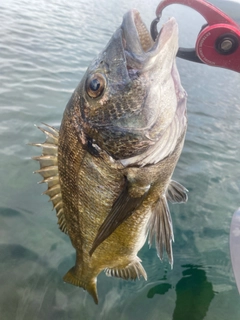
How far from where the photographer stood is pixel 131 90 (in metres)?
1.61

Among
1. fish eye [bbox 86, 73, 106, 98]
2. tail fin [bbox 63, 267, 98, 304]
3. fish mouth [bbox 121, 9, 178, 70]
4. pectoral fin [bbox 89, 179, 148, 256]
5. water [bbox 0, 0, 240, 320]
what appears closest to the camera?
fish mouth [bbox 121, 9, 178, 70]

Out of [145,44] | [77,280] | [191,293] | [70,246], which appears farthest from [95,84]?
[191,293]

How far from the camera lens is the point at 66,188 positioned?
1.98 meters

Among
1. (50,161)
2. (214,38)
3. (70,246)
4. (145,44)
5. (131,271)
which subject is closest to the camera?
(145,44)

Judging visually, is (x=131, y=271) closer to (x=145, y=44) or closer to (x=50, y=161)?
(x=50, y=161)

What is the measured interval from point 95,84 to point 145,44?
1.05 feet

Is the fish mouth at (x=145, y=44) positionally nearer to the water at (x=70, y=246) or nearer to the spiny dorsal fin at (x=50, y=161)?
the spiny dorsal fin at (x=50, y=161)

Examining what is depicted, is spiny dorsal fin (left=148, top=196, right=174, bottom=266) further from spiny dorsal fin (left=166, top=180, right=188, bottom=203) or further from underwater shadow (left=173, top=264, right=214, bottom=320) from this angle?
underwater shadow (left=173, top=264, right=214, bottom=320)

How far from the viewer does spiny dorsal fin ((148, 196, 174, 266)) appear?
2.10 m

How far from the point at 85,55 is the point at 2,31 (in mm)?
2809

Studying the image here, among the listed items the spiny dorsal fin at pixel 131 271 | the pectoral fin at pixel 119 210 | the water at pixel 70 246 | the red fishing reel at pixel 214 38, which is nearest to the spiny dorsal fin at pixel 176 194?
the pectoral fin at pixel 119 210

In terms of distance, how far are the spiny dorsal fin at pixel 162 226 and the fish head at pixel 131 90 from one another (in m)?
0.58

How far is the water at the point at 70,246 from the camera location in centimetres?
292

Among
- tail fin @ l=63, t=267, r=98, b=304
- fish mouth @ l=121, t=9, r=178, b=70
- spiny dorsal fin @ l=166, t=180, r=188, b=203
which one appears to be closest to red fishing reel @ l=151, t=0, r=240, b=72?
fish mouth @ l=121, t=9, r=178, b=70
